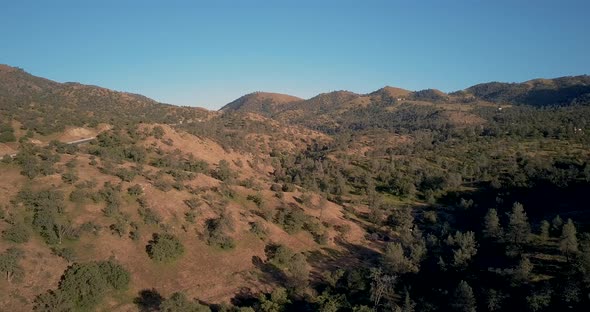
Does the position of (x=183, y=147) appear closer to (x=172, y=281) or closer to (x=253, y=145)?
(x=253, y=145)

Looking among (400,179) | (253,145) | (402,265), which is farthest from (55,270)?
(253,145)

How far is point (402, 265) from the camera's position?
5119cm

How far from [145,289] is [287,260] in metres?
18.1

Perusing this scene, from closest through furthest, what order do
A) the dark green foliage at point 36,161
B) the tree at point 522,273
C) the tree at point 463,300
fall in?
the tree at point 463,300
the tree at point 522,273
the dark green foliage at point 36,161

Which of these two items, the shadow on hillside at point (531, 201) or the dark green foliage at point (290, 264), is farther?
the shadow on hillside at point (531, 201)

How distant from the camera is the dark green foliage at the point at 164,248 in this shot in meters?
49.0

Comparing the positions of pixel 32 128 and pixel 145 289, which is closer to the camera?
pixel 145 289

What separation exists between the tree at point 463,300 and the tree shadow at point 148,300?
3040cm

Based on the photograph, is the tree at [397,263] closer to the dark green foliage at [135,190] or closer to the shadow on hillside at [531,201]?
the shadow on hillside at [531,201]

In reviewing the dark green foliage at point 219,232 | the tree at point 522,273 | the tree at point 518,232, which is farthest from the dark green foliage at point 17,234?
the tree at point 518,232

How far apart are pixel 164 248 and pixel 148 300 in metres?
7.59

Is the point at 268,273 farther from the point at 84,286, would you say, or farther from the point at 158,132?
the point at 158,132

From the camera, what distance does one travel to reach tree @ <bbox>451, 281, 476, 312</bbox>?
39.4 metres

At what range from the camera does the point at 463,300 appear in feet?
132
